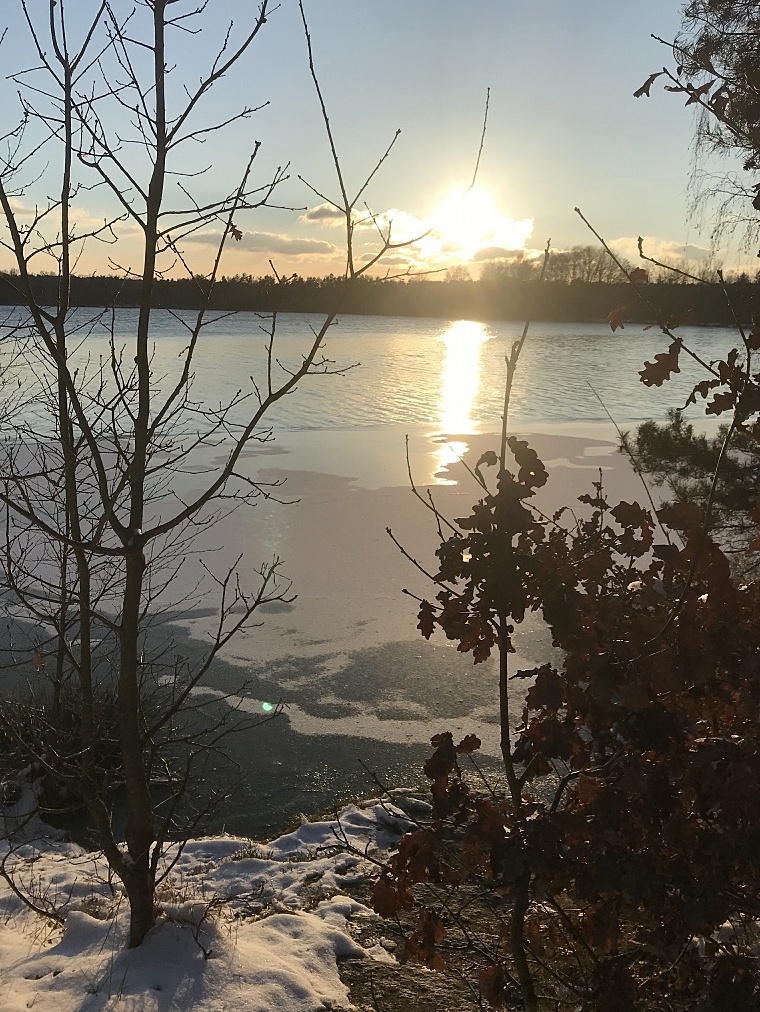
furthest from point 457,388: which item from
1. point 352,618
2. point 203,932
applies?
point 203,932

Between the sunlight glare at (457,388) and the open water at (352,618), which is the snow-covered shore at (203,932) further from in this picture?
the sunlight glare at (457,388)

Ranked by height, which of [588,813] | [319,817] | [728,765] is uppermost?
[728,765]

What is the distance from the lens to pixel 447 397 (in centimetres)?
2538

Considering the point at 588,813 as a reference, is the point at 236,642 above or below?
below

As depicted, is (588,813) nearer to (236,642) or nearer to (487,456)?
(487,456)

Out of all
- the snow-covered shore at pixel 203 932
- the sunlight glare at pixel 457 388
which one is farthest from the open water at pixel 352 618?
the snow-covered shore at pixel 203 932

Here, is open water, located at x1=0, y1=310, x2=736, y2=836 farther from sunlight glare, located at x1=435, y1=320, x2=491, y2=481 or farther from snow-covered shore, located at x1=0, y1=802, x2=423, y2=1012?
snow-covered shore, located at x1=0, y1=802, x2=423, y2=1012

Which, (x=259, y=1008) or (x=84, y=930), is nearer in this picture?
(x=259, y=1008)

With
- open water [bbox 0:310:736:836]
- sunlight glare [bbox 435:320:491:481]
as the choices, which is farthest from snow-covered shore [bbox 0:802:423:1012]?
sunlight glare [bbox 435:320:491:481]

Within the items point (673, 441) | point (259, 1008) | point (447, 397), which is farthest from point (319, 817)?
point (447, 397)

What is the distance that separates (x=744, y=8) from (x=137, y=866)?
6.55m

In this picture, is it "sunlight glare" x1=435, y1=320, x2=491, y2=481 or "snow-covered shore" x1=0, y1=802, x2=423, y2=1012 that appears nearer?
"snow-covered shore" x1=0, y1=802, x2=423, y2=1012

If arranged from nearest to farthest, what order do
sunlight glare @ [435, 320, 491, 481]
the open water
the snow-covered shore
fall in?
the snow-covered shore, the open water, sunlight glare @ [435, 320, 491, 481]

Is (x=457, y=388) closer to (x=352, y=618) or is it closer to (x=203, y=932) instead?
(x=352, y=618)
